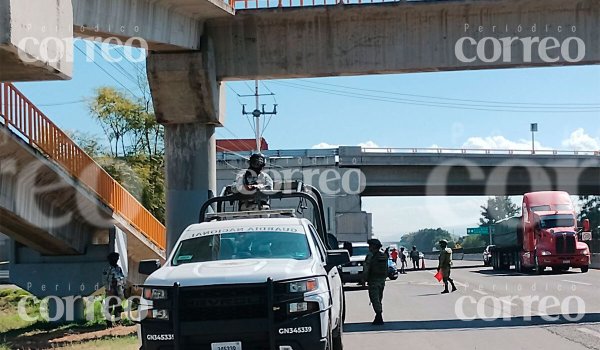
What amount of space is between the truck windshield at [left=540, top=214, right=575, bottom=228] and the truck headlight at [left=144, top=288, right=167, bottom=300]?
3132 cm

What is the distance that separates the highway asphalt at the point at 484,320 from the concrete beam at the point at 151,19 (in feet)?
23.5

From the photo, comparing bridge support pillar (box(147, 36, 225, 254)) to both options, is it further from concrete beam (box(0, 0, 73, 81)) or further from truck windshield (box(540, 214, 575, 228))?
truck windshield (box(540, 214, 575, 228))

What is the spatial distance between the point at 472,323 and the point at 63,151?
10175mm

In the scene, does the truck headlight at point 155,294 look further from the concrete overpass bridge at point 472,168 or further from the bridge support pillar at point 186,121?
the concrete overpass bridge at point 472,168

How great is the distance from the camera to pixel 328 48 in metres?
21.1

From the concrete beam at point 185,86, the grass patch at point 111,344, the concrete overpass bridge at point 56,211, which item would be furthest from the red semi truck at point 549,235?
the grass patch at point 111,344

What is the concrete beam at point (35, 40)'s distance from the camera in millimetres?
8922

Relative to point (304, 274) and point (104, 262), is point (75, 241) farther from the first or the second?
point (304, 274)

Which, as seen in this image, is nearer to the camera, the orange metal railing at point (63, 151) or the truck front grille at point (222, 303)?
the truck front grille at point (222, 303)

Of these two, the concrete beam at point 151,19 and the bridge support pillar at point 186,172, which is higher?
the concrete beam at point 151,19

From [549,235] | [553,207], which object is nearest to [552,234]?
[549,235]

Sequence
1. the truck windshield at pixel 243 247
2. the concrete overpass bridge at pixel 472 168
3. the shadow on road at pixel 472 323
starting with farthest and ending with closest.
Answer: the concrete overpass bridge at pixel 472 168 < the shadow on road at pixel 472 323 < the truck windshield at pixel 243 247

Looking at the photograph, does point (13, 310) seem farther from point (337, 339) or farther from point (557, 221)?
point (557, 221)

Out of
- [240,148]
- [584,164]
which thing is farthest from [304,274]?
[240,148]
